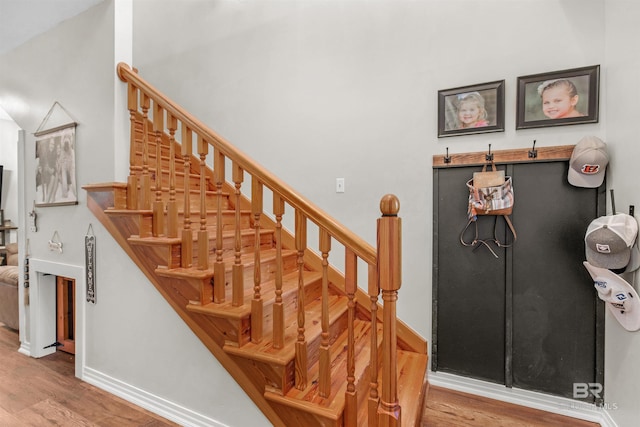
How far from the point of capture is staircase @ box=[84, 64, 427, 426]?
129 centimetres

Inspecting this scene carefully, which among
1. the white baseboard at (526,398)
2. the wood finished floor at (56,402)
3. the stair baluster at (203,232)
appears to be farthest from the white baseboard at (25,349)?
the white baseboard at (526,398)

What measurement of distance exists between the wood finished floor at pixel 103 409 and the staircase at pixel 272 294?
0.94 feet

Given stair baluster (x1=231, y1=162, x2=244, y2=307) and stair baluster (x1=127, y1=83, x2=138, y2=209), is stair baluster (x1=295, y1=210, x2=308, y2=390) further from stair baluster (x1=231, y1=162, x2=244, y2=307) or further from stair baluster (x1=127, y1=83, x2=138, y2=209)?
stair baluster (x1=127, y1=83, x2=138, y2=209)

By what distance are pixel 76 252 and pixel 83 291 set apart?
1.02 ft

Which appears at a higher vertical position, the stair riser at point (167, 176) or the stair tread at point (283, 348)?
the stair riser at point (167, 176)

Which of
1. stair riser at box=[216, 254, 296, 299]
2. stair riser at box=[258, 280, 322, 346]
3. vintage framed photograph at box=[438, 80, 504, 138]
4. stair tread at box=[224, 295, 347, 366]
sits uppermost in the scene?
vintage framed photograph at box=[438, 80, 504, 138]

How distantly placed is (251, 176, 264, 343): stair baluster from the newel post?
638 mm

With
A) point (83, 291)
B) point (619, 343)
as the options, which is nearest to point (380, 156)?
point (619, 343)

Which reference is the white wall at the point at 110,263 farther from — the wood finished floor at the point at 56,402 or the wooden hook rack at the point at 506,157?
the wooden hook rack at the point at 506,157

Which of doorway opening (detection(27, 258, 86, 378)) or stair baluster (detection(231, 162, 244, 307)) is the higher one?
stair baluster (detection(231, 162, 244, 307))

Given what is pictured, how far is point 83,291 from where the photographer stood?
7.47 feet

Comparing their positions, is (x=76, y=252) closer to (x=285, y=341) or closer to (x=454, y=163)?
(x=285, y=341)

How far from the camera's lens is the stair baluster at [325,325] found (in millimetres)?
1344

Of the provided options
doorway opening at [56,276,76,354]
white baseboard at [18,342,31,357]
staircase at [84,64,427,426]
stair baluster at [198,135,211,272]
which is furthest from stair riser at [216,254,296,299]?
white baseboard at [18,342,31,357]
